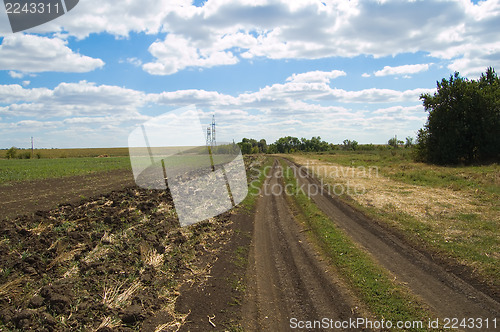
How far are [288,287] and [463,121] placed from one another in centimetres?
3009

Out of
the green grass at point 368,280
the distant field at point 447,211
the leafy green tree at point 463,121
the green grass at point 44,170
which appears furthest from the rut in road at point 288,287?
the leafy green tree at point 463,121

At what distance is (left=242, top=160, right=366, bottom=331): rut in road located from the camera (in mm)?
4473

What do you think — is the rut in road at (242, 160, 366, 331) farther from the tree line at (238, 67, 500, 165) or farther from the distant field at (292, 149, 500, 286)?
the tree line at (238, 67, 500, 165)

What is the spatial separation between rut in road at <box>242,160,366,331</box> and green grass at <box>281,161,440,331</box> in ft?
0.96

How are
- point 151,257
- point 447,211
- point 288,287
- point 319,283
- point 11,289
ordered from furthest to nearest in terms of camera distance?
1. point 447,211
2. point 151,257
3. point 319,283
4. point 288,287
5. point 11,289

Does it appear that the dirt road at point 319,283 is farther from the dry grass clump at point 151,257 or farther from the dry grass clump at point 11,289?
the dry grass clump at point 11,289

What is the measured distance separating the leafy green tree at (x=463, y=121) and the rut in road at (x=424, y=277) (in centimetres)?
2394

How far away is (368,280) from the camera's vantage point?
5578mm

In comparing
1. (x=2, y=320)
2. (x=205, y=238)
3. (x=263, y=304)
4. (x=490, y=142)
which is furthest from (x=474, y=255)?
(x=490, y=142)

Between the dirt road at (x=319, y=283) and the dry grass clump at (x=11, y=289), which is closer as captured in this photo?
the dirt road at (x=319, y=283)

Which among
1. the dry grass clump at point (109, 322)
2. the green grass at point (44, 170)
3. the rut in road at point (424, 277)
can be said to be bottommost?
the rut in road at point (424, 277)

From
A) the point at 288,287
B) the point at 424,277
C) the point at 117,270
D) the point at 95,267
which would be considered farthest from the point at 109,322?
the point at 424,277

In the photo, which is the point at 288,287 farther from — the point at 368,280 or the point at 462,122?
the point at 462,122

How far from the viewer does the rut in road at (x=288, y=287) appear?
4473 mm
